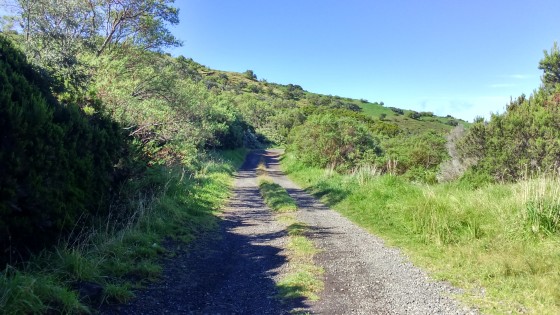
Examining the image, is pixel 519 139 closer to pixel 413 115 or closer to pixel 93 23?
pixel 93 23

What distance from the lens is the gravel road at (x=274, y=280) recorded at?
456cm

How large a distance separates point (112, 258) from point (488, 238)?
619 centimetres

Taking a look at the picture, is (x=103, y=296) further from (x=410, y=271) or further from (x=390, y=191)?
(x=390, y=191)

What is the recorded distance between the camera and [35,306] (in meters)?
3.65

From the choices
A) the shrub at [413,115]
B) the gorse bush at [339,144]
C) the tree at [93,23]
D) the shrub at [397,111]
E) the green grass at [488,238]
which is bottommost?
the green grass at [488,238]

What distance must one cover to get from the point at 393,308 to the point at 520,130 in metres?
13.4

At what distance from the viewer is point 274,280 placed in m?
5.61

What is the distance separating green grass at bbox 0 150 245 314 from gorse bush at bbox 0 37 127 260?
42 centimetres

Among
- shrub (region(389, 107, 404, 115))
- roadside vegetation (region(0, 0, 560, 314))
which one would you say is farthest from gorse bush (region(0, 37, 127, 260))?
shrub (region(389, 107, 404, 115))

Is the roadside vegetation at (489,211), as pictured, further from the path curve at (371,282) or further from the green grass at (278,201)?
the green grass at (278,201)

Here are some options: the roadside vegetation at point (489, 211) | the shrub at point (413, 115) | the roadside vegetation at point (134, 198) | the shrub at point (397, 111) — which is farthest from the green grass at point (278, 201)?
the shrub at point (397, 111)

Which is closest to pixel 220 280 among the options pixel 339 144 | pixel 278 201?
pixel 278 201

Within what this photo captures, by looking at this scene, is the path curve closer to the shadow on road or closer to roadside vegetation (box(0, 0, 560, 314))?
roadside vegetation (box(0, 0, 560, 314))

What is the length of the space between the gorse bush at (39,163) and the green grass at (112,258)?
0.42 m
